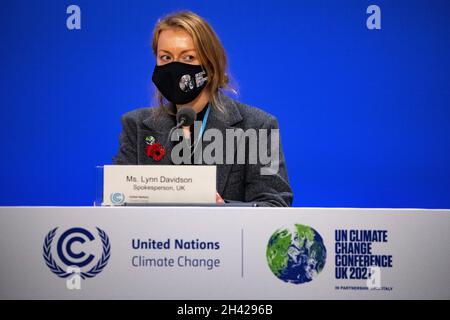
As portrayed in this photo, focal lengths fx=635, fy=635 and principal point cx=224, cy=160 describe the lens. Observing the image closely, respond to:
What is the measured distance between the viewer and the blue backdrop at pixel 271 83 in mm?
A: 4504

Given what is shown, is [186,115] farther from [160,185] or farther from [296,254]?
[296,254]

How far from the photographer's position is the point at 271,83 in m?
4.59

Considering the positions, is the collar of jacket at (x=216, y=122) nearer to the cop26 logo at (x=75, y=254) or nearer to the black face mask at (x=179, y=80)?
the black face mask at (x=179, y=80)

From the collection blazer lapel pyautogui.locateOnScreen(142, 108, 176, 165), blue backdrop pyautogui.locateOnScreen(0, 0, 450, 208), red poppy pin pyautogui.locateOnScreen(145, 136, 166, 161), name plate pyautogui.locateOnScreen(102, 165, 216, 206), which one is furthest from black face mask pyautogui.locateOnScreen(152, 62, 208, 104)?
blue backdrop pyautogui.locateOnScreen(0, 0, 450, 208)

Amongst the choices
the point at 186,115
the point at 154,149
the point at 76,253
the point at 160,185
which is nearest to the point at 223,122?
the point at 154,149

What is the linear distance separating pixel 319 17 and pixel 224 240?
2707 millimetres

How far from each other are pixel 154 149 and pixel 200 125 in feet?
0.93

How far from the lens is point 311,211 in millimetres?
2260

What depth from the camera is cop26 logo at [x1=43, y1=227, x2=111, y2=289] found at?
2.23 m

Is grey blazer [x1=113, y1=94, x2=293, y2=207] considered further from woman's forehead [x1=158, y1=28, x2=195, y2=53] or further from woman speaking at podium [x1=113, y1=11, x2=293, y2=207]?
woman's forehead [x1=158, y1=28, x2=195, y2=53]

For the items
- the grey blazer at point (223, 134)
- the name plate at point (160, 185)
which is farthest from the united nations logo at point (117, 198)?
the grey blazer at point (223, 134)

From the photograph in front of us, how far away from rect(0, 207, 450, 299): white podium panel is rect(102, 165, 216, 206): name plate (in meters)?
0.27
